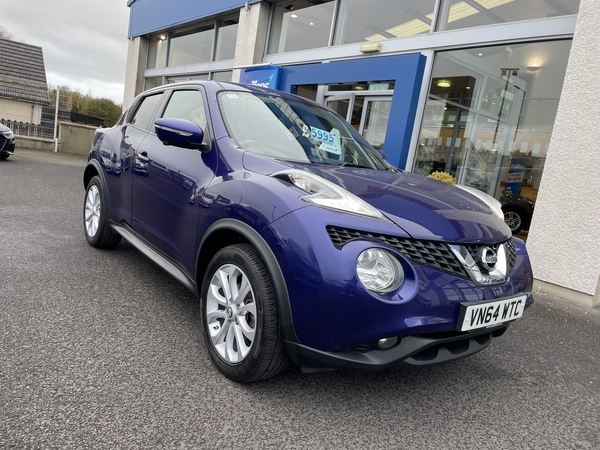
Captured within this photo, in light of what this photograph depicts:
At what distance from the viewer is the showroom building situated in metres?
4.37

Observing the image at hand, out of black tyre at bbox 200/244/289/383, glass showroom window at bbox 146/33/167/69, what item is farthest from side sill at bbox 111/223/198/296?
glass showroom window at bbox 146/33/167/69

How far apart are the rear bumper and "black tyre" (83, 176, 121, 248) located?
2595mm

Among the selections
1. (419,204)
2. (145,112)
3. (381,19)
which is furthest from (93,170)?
(381,19)

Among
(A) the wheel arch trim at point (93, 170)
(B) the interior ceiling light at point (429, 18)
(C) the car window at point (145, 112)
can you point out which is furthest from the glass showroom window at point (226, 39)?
(C) the car window at point (145, 112)

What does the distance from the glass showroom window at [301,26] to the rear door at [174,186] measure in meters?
5.99

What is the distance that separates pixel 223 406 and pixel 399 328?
2.87 ft

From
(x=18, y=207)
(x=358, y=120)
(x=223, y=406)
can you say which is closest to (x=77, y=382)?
(x=223, y=406)

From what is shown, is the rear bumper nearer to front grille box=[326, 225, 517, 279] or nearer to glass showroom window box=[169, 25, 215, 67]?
front grille box=[326, 225, 517, 279]

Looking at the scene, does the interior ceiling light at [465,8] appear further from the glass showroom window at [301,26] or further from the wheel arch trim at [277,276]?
the wheel arch trim at [277,276]

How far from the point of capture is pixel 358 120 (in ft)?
26.0

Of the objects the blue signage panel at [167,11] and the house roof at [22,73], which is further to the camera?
the house roof at [22,73]

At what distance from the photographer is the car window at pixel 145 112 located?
353cm

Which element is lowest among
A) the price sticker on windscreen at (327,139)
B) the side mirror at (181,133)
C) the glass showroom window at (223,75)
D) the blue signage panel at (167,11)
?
the side mirror at (181,133)

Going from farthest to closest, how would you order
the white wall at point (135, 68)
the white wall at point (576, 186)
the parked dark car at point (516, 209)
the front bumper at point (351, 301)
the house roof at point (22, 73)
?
the house roof at point (22, 73)
the white wall at point (135, 68)
the parked dark car at point (516, 209)
the white wall at point (576, 186)
the front bumper at point (351, 301)
